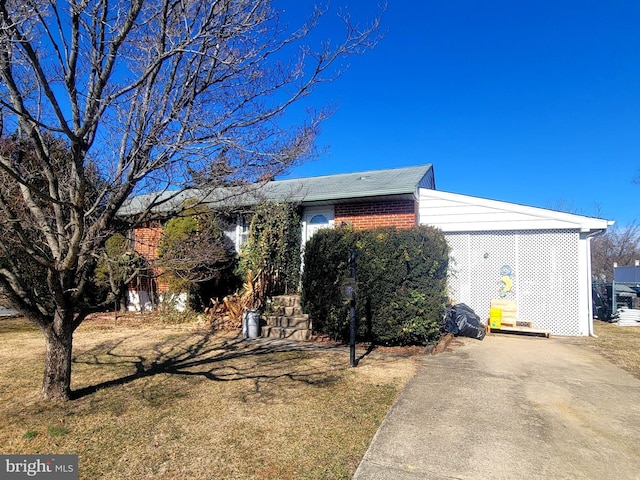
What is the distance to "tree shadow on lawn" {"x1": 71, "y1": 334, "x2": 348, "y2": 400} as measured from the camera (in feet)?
17.0

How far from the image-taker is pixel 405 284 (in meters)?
7.04

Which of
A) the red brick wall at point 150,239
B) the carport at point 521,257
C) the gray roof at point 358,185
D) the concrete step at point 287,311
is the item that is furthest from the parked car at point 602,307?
the red brick wall at point 150,239

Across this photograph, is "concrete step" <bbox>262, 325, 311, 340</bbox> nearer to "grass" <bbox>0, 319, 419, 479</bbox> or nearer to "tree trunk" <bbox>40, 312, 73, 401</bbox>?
"grass" <bbox>0, 319, 419, 479</bbox>

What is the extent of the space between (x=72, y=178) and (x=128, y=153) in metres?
0.63

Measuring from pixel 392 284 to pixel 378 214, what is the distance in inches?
127

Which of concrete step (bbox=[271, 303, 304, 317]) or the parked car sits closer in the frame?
concrete step (bbox=[271, 303, 304, 317])

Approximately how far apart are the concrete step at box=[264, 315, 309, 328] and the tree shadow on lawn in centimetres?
69

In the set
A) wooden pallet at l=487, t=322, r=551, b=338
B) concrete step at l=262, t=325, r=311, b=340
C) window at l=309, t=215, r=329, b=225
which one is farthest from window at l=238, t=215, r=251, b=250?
wooden pallet at l=487, t=322, r=551, b=338

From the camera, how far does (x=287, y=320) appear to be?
8.46 meters

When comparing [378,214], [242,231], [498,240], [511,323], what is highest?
[378,214]

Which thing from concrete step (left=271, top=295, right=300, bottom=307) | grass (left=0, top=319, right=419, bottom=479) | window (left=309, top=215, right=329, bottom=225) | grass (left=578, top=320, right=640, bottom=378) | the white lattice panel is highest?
window (left=309, top=215, right=329, bottom=225)

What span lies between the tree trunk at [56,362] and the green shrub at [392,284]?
15.4ft
